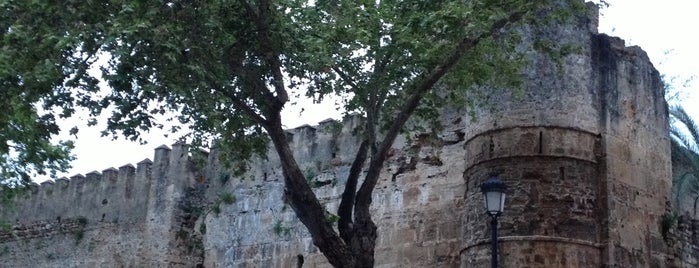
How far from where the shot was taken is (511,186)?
14.6 meters

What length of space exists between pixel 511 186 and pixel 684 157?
4.96m

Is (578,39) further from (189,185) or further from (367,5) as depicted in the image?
(189,185)

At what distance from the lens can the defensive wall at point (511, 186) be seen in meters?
14.6

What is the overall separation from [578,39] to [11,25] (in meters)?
8.16

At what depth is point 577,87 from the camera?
49.6 feet

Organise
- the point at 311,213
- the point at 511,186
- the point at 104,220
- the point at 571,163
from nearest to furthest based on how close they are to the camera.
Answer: the point at 311,213 < the point at 511,186 < the point at 571,163 < the point at 104,220

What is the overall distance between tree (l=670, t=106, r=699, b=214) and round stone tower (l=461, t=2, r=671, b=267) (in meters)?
1.13

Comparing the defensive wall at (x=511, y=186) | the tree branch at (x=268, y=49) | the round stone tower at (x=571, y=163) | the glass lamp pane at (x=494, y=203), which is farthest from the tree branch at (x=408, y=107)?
the round stone tower at (x=571, y=163)

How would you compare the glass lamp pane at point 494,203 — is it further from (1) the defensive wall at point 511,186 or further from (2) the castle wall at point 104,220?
(2) the castle wall at point 104,220

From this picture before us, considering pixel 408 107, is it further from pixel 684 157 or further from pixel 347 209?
pixel 684 157

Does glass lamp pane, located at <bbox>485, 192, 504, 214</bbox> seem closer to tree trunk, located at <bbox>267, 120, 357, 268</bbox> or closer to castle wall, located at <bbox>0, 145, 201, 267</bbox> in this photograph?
tree trunk, located at <bbox>267, 120, 357, 268</bbox>

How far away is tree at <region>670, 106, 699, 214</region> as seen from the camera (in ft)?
56.0

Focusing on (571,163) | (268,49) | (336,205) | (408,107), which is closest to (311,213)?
(408,107)

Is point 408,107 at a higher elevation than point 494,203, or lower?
higher
